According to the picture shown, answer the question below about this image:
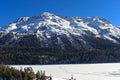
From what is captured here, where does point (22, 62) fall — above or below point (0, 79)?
above

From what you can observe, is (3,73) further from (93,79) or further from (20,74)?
(93,79)

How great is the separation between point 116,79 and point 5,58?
405ft

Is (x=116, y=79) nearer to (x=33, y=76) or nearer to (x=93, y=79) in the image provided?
(x=93, y=79)

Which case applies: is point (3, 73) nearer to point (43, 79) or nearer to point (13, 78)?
point (13, 78)

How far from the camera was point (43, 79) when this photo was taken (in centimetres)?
6675

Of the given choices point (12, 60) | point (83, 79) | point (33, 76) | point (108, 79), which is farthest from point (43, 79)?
point (12, 60)

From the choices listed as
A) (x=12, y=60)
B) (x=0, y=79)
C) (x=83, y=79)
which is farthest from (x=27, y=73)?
(x=12, y=60)

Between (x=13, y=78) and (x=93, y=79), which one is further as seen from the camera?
(x=93, y=79)

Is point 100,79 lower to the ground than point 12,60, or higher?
lower

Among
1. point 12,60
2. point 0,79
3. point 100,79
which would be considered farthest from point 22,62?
point 0,79

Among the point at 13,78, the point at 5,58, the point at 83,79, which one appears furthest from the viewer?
the point at 5,58

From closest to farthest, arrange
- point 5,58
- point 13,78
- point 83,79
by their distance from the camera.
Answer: point 13,78
point 83,79
point 5,58

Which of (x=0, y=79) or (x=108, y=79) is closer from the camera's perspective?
(x=0, y=79)

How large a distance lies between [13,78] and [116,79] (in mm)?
29698
